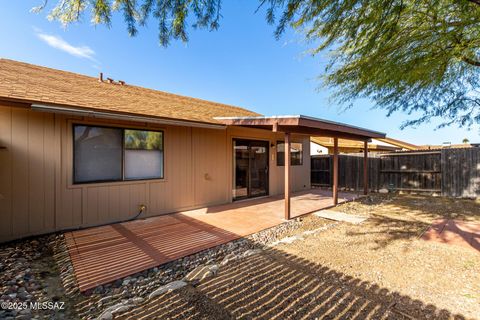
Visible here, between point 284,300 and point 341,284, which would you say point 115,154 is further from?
point 341,284

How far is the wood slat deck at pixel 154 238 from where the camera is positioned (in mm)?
3107

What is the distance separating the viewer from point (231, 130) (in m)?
7.48

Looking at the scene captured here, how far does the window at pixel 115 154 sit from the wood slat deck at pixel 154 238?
1.18m

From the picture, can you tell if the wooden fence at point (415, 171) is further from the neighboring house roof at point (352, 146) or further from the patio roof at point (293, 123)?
the neighboring house roof at point (352, 146)

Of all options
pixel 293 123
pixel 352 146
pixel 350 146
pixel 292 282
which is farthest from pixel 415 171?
pixel 292 282

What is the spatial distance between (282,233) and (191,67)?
30.9ft

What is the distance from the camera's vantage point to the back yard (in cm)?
227

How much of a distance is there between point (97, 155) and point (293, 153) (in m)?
7.73

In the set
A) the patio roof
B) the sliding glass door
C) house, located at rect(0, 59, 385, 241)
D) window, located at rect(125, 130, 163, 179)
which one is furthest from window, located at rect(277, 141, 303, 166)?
window, located at rect(125, 130, 163, 179)

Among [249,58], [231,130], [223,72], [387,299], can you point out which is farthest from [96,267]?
[223,72]

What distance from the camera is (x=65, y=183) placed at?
448 centimetres

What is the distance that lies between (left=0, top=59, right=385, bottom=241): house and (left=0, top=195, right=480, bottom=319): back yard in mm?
833

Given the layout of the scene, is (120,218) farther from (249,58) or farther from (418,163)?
(418,163)

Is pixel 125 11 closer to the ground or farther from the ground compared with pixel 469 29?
closer to the ground
